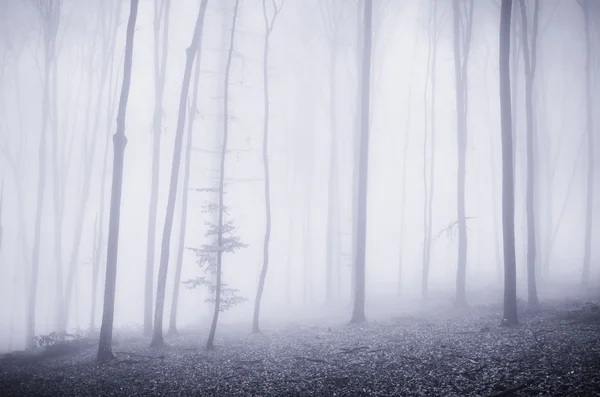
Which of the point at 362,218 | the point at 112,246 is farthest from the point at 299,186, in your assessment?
the point at 112,246

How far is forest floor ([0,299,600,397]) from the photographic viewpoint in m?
6.12

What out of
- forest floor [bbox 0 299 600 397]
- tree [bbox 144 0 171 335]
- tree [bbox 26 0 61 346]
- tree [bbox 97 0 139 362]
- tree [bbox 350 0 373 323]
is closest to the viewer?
forest floor [bbox 0 299 600 397]

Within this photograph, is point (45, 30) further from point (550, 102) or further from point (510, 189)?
point (550, 102)

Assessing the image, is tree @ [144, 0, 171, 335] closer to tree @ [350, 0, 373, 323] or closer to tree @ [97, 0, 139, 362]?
tree @ [97, 0, 139, 362]

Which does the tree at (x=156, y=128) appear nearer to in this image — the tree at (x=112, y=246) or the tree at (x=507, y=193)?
the tree at (x=112, y=246)

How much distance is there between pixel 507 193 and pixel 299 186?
87.4 ft

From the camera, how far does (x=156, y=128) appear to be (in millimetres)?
16281

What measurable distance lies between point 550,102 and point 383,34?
18.1 metres

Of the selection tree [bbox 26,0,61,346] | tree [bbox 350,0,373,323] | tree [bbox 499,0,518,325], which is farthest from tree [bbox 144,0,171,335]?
tree [bbox 499,0,518,325]

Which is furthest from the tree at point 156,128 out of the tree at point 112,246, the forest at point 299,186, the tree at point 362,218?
the tree at point 362,218

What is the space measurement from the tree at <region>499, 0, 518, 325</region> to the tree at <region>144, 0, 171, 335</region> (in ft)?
50.6

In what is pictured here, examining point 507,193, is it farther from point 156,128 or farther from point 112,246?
point 156,128

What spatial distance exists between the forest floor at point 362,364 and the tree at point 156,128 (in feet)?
12.0

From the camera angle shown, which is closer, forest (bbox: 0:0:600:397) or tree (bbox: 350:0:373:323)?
forest (bbox: 0:0:600:397)
